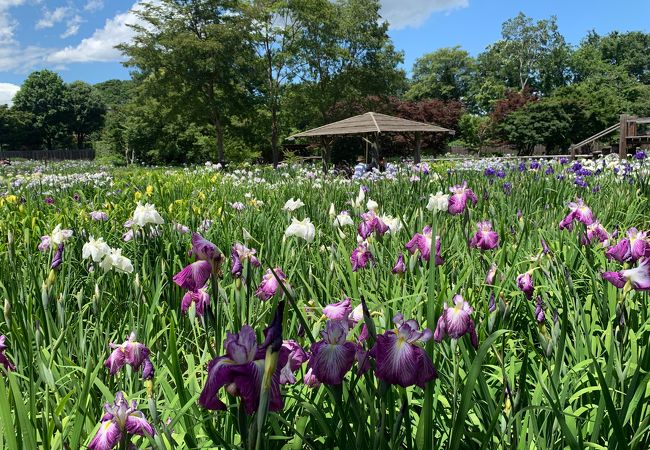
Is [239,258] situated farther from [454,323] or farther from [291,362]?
[454,323]

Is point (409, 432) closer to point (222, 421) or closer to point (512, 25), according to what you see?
point (222, 421)

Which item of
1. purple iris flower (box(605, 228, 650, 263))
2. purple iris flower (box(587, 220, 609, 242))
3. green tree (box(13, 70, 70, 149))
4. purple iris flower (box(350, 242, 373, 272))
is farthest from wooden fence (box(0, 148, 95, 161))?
purple iris flower (box(605, 228, 650, 263))

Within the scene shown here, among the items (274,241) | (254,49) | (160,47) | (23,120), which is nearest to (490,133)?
(254,49)

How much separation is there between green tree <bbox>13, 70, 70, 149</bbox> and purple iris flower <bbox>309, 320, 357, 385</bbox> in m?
69.1

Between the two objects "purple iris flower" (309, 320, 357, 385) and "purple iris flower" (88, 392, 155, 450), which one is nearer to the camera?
"purple iris flower" (309, 320, 357, 385)

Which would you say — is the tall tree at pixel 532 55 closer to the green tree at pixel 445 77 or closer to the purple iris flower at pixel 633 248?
the green tree at pixel 445 77

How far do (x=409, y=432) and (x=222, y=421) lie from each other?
0.50 metres

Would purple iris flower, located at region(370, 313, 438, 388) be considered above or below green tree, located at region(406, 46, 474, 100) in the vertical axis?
below

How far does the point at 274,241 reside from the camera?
2938 millimetres

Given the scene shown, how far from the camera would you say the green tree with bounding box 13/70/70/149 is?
61156 mm

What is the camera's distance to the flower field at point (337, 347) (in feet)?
3.05

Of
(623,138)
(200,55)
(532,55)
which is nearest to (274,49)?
(200,55)

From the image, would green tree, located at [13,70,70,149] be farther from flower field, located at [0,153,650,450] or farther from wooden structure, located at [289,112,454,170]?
flower field, located at [0,153,650,450]

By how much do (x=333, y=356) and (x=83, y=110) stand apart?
72.1 metres
